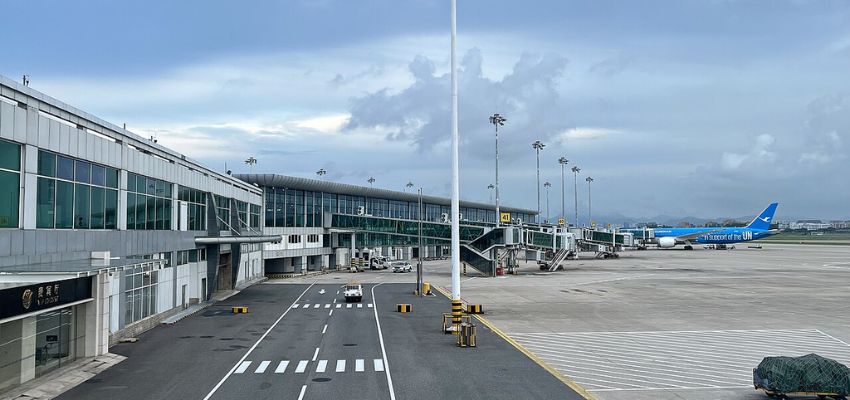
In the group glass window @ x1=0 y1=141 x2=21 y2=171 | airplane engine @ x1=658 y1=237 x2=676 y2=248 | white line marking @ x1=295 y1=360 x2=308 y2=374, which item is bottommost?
white line marking @ x1=295 y1=360 x2=308 y2=374

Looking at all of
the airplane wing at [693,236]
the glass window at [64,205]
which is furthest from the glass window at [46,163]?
the airplane wing at [693,236]

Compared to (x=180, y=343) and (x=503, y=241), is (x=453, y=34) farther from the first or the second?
(x=503, y=241)

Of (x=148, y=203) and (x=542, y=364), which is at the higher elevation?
(x=148, y=203)

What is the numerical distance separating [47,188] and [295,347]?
1566 centimetres

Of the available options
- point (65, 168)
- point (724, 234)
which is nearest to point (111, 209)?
point (65, 168)

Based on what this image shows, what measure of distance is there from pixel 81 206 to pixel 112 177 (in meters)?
5.06

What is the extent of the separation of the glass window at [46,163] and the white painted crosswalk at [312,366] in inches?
541

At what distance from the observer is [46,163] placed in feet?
102

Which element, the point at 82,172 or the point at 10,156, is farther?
the point at 82,172

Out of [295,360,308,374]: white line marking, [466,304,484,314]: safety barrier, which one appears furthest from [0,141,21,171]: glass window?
[466,304,484,314]: safety barrier

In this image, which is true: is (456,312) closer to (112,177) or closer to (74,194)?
(74,194)

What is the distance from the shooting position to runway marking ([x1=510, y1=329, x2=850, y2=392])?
27812 millimetres

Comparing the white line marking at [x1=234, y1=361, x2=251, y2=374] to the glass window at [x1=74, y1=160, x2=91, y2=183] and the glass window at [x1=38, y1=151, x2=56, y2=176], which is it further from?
the glass window at [x1=74, y1=160, x2=91, y2=183]

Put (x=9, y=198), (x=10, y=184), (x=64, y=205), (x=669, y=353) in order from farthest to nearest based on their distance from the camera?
1. (x=669, y=353)
2. (x=64, y=205)
3. (x=10, y=184)
4. (x=9, y=198)
